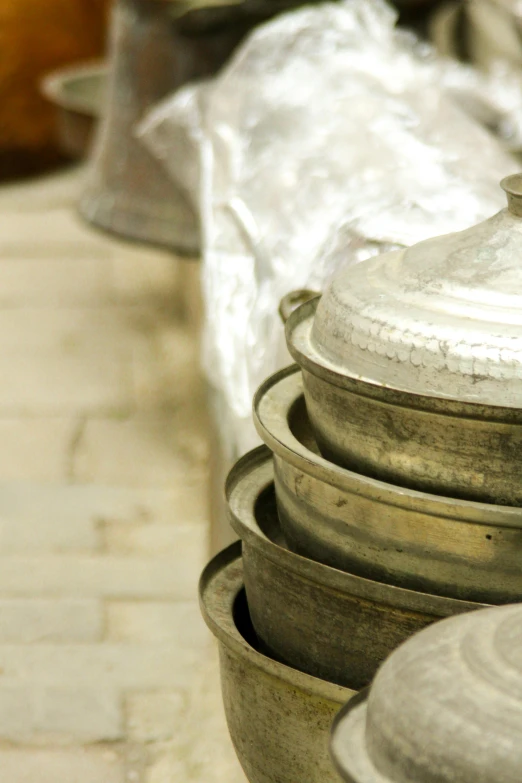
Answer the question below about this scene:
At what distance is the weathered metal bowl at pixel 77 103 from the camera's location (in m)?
3.88

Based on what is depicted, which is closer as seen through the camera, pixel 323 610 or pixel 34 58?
pixel 323 610

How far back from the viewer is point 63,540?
310cm

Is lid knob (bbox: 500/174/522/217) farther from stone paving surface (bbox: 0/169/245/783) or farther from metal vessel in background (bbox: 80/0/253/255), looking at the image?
metal vessel in background (bbox: 80/0/253/255)

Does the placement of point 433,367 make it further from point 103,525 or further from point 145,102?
point 145,102

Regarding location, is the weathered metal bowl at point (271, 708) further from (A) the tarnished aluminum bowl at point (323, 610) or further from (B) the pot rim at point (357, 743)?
(B) the pot rim at point (357, 743)

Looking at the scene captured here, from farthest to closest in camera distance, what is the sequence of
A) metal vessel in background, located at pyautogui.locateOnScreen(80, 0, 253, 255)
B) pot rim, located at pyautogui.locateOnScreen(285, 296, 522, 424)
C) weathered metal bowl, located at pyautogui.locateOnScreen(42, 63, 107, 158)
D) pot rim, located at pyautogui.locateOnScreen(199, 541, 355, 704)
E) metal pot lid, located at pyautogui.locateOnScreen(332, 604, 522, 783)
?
1. weathered metal bowl, located at pyautogui.locateOnScreen(42, 63, 107, 158)
2. metal vessel in background, located at pyautogui.locateOnScreen(80, 0, 253, 255)
3. pot rim, located at pyautogui.locateOnScreen(199, 541, 355, 704)
4. pot rim, located at pyautogui.locateOnScreen(285, 296, 522, 424)
5. metal pot lid, located at pyautogui.locateOnScreen(332, 604, 522, 783)

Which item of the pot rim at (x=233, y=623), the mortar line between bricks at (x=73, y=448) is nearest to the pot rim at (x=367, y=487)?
the pot rim at (x=233, y=623)

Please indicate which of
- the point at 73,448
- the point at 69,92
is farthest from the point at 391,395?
the point at 69,92

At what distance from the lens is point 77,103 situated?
13.0 ft

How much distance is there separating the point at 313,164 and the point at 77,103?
5.49 feet

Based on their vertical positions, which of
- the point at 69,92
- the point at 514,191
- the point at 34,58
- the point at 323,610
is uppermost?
the point at 514,191

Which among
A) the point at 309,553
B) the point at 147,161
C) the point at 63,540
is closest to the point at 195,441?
the point at 63,540

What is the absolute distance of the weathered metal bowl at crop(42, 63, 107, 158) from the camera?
3.88 metres

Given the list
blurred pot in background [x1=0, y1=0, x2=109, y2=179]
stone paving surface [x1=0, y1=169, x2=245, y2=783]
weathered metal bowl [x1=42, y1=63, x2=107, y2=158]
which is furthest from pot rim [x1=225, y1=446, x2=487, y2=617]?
blurred pot in background [x1=0, y1=0, x2=109, y2=179]
